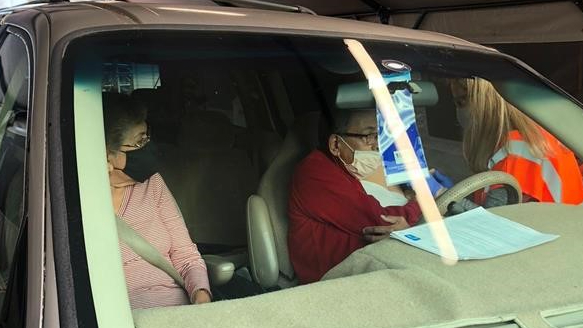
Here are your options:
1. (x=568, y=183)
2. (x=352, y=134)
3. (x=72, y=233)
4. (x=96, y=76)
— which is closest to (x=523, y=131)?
(x=568, y=183)

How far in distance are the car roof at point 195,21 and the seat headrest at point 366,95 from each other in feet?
0.47

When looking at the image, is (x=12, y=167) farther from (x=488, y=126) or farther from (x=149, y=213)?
(x=488, y=126)

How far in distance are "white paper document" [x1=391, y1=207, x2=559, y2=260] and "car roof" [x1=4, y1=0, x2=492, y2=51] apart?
563mm

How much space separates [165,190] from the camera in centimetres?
224

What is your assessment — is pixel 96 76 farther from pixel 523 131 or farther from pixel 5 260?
pixel 523 131

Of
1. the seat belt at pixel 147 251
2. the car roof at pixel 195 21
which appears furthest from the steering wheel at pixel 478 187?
the seat belt at pixel 147 251

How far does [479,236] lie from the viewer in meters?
1.65

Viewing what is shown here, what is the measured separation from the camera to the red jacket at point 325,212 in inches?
82.1

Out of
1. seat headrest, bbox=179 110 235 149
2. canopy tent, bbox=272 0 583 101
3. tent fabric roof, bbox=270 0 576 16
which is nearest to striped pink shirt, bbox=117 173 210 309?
seat headrest, bbox=179 110 235 149

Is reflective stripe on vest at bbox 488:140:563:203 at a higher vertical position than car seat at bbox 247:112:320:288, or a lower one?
higher

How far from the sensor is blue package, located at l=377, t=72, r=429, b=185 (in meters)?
1.91

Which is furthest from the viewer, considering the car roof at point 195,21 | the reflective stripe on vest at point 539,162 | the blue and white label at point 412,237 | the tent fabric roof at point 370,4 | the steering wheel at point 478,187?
the tent fabric roof at point 370,4

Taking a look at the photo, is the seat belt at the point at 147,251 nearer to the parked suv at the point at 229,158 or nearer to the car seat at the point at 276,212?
the parked suv at the point at 229,158

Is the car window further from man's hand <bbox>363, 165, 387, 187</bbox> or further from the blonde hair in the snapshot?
the blonde hair
